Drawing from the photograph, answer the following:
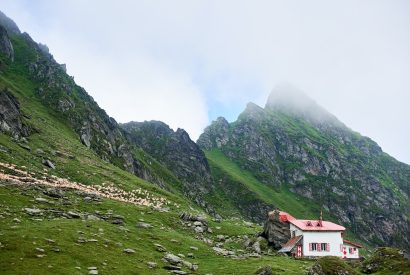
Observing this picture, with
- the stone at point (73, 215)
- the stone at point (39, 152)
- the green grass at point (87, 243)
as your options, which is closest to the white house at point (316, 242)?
the green grass at point (87, 243)

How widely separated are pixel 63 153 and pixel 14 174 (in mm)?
40638

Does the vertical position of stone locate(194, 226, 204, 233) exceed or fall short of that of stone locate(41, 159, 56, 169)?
it falls short

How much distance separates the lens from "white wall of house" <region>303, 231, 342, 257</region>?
79062 mm

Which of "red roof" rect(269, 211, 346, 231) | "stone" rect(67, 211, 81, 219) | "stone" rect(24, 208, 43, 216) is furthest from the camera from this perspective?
"red roof" rect(269, 211, 346, 231)

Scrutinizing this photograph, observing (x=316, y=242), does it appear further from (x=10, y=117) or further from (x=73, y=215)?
(x=10, y=117)

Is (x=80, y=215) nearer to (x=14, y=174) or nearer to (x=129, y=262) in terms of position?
(x=129, y=262)

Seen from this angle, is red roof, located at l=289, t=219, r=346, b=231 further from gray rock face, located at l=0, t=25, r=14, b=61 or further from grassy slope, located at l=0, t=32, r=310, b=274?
gray rock face, located at l=0, t=25, r=14, b=61

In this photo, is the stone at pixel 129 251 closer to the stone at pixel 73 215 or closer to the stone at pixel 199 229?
the stone at pixel 73 215

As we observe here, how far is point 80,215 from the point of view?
2120 inches

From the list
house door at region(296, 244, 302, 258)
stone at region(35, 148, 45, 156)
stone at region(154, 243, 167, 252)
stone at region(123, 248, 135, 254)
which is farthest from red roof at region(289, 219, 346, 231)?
stone at region(35, 148, 45, 156)

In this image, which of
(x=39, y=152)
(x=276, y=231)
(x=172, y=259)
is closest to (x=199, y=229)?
(x=276, y=231)

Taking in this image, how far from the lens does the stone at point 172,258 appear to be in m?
46.4

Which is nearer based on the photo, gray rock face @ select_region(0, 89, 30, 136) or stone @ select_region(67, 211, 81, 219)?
stone @ select_region(67, 211, 81, 219)

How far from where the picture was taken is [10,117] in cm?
A: 11094
